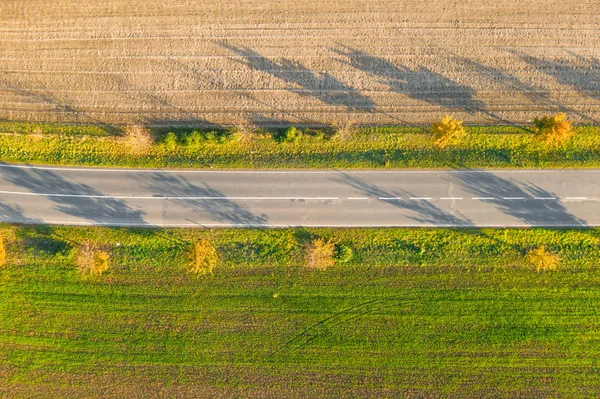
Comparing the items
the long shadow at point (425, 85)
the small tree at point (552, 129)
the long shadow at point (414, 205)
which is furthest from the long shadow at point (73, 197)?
the small tree at point (552, 129)

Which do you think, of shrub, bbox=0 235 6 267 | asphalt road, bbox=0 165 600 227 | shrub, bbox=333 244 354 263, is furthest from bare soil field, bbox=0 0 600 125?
shrub, bbox=333 244 354 263

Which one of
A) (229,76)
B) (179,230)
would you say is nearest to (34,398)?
(179,230)

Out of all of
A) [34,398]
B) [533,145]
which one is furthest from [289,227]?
[34,398]

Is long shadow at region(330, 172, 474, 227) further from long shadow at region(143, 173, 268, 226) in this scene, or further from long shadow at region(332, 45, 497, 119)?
long shadow at region(332, 45, 497, 119)

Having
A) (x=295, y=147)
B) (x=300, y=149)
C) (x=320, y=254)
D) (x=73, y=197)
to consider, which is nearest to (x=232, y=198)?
(x=295, y=147)

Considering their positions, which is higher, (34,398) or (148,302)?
(148,302)

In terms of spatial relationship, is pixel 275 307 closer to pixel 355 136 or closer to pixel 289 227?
pixel 289 227

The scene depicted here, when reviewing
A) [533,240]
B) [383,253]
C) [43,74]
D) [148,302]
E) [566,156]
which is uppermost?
[43,74]
